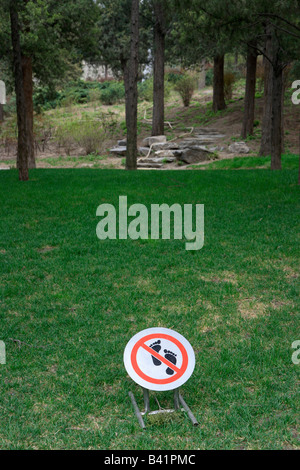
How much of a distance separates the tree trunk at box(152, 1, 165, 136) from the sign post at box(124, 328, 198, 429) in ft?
67.7

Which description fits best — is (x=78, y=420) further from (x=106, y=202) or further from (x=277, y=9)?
(x=277, y=9)

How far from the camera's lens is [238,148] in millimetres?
18766

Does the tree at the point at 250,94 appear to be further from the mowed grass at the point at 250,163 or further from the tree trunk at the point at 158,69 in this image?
the mowed grass at the point at 250,163

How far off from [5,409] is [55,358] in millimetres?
723

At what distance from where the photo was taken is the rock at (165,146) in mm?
20188

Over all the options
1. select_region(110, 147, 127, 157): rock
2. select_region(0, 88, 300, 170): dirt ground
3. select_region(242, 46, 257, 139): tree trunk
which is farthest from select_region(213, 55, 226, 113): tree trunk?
select_region(110, 147, 127, 157): rock

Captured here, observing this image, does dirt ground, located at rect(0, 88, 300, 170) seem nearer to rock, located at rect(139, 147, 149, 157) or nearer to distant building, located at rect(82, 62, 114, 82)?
rock, located at rect(139, 147, 149, 157)

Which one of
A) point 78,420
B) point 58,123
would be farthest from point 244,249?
point 58,123

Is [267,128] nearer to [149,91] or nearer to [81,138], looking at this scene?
[81,138]

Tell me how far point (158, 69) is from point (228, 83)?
568cm

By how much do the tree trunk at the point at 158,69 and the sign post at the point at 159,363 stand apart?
2064cm

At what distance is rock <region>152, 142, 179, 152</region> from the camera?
66.2 ft

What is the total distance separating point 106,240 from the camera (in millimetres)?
7055

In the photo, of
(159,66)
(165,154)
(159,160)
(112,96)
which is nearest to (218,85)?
(159,66)
